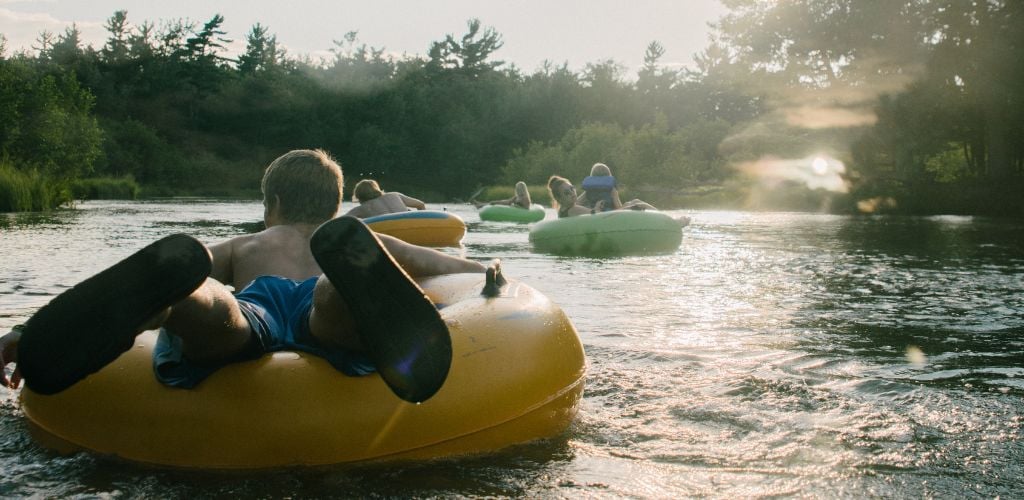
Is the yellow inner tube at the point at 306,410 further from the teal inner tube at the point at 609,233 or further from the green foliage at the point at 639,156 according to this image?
the green foliage at the point at 639,156

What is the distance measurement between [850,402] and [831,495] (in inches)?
42.8

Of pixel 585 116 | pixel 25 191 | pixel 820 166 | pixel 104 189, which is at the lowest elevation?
pixel 104 189

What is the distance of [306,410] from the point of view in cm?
246

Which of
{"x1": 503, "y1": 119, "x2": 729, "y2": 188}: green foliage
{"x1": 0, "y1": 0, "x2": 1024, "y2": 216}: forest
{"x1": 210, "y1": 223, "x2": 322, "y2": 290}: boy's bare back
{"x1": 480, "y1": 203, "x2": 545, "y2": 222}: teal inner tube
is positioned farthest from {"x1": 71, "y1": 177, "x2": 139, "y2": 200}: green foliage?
{"x1": 210, "y1": 223, "x2": 322, "y2": 290}: boy's bare back

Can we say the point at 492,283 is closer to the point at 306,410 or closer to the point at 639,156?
the point at 306,410

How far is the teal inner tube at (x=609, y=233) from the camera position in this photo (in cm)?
1051

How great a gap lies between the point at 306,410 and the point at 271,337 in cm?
30

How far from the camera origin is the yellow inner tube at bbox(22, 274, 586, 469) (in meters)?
2.46

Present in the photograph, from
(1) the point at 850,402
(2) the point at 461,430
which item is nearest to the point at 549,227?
(1) the point at 850,402

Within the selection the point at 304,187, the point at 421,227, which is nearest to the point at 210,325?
the point at 304,187

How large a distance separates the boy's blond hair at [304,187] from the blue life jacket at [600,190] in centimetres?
882

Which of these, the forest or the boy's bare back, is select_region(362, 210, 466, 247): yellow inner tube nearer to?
the boy's bare back

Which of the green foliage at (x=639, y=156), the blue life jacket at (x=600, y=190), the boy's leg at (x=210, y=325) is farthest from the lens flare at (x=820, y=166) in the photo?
the boy's leg at (x=210, y=325)

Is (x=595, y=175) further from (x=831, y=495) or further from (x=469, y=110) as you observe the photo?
(x=469, y=110)
